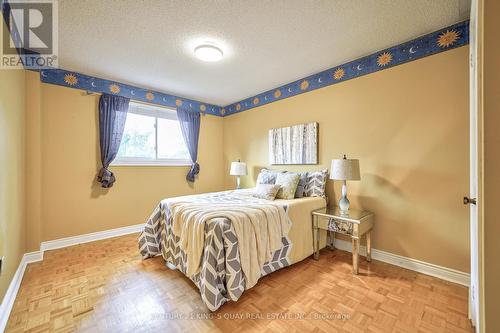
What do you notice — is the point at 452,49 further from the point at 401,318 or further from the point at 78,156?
the point at 78,156

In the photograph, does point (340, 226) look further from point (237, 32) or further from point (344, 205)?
point (237, 32)

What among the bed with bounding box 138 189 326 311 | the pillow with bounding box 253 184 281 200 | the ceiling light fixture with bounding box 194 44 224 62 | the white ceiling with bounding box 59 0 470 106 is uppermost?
the white ceiling with bounding box 59 0 470 106

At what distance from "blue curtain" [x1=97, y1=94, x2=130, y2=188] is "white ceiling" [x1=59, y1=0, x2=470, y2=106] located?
412mm

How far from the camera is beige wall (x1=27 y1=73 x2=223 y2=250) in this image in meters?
2.67

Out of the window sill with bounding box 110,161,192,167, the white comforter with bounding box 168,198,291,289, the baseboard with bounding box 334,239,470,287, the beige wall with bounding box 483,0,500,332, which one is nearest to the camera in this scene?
the beige wall with bounding box 483,0,500,332

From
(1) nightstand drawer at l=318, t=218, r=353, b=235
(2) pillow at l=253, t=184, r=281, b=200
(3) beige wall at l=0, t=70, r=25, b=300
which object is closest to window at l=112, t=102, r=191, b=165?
(3) beige wall at l=0, t=70, r=25, b=300

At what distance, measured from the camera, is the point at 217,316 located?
5.05ft

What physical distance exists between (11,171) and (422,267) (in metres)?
4.10

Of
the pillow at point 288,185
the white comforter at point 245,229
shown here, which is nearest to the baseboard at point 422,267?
the pillow at point 288,185

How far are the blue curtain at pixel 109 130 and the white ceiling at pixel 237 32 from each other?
0.41 m

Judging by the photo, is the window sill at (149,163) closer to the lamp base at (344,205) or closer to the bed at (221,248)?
the bed at (221,248)

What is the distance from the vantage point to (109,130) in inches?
123

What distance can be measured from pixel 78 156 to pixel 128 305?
92.4 inches

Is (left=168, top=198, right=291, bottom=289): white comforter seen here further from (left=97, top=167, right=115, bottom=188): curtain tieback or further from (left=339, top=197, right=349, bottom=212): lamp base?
(left=97, top=167, right=115, bottom=188): curtain tieback
